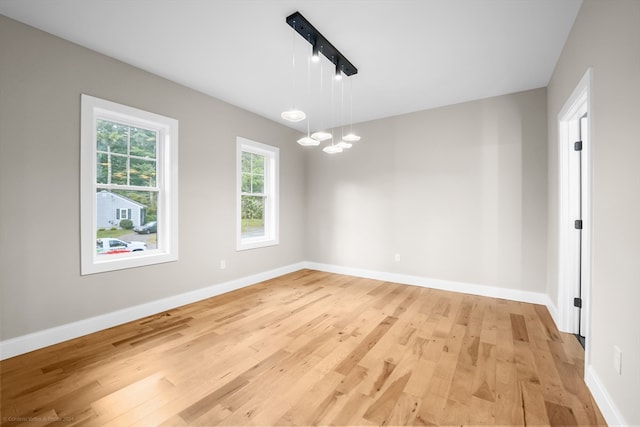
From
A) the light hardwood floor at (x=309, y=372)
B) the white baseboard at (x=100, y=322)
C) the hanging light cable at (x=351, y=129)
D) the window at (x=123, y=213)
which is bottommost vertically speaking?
the light hardwood floor at (x=309, y=372)

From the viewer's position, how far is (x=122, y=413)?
1550mm

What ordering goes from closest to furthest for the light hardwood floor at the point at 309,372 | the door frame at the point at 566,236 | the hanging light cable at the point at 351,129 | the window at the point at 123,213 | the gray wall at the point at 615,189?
the gray wall at the point at 615,189 < the light hardwood floor at the point at 309,372 < the door frame at the point at 566,236 < the window at the point at 123,213 < the hanging light cable at the point at 351,129

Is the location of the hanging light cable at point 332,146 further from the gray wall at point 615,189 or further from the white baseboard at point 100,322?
the white baseboard at point 100,322

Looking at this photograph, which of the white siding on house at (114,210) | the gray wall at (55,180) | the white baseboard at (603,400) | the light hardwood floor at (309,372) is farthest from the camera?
the white siding on house at (114,210)

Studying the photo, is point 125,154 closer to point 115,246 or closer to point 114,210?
point 114,210

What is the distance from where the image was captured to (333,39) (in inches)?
95.2

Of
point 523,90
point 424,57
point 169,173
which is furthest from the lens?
point 523,90

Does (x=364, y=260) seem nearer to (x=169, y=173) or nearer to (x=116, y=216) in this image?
(x=169, y=173)

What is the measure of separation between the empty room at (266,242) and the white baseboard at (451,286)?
0.12ft

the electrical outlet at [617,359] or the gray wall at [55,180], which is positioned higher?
the gray wall at [55,180]

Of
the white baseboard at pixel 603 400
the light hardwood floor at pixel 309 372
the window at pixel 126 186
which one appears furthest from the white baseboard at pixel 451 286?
the window at pixel 126 186

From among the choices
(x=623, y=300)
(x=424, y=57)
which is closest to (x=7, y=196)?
(x=424, y=57)

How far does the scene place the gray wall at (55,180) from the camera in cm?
214

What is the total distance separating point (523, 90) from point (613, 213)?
8.98 ft
